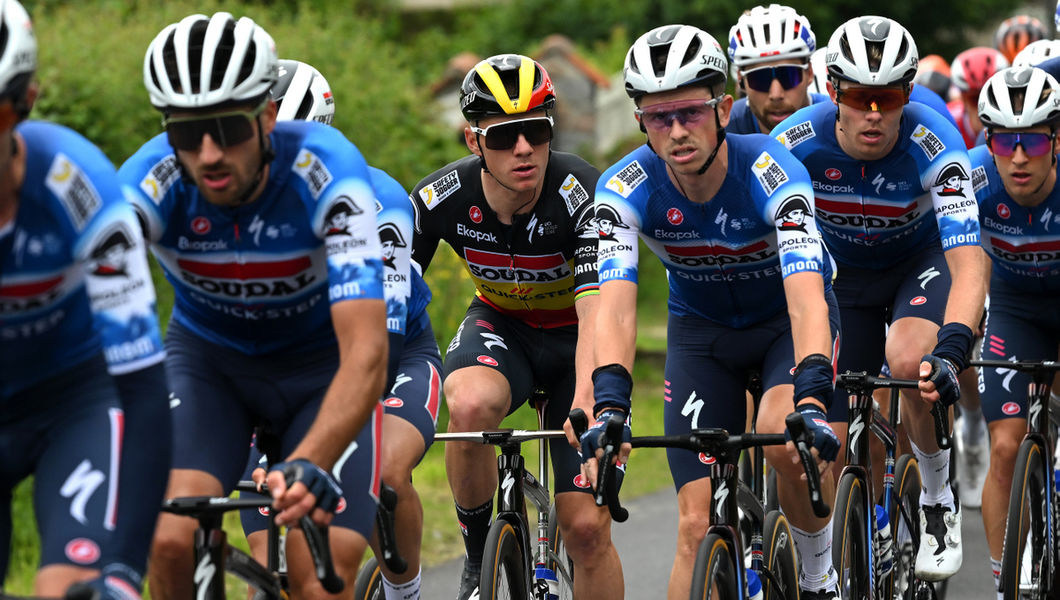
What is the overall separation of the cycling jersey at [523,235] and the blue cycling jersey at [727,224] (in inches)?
12.8

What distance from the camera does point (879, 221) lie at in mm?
7062

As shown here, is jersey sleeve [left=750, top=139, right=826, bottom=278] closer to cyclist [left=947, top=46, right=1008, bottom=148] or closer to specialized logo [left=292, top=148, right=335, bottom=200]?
specialized logo [left=292, top=148, right=335, bottom=200]

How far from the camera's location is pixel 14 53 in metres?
3.43

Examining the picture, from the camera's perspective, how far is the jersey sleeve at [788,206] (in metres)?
5.26

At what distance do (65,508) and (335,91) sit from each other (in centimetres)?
1176

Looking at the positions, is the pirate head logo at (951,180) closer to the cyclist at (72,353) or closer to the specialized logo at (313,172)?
the specialized logo at (313,172)

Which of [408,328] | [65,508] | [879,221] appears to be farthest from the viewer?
[879,221]

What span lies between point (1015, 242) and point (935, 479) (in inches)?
50.0

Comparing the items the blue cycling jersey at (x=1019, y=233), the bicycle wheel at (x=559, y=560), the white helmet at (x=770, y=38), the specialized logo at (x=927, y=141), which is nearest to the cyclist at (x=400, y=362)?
the bicycle wheel at (x=559, y=560)

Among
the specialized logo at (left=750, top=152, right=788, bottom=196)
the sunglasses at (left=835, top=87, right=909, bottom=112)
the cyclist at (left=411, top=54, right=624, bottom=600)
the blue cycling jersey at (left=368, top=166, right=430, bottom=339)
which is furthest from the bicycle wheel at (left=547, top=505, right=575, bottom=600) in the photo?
the sunglasses at (left=835, top=87, right=909, bottom=112)

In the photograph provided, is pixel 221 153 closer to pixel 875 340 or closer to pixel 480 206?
pixel 480 206

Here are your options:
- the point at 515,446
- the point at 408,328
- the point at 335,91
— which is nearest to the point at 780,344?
the point at 515,446

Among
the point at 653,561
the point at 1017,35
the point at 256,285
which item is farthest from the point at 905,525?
the point at 1017,35

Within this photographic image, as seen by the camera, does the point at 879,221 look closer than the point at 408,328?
No
